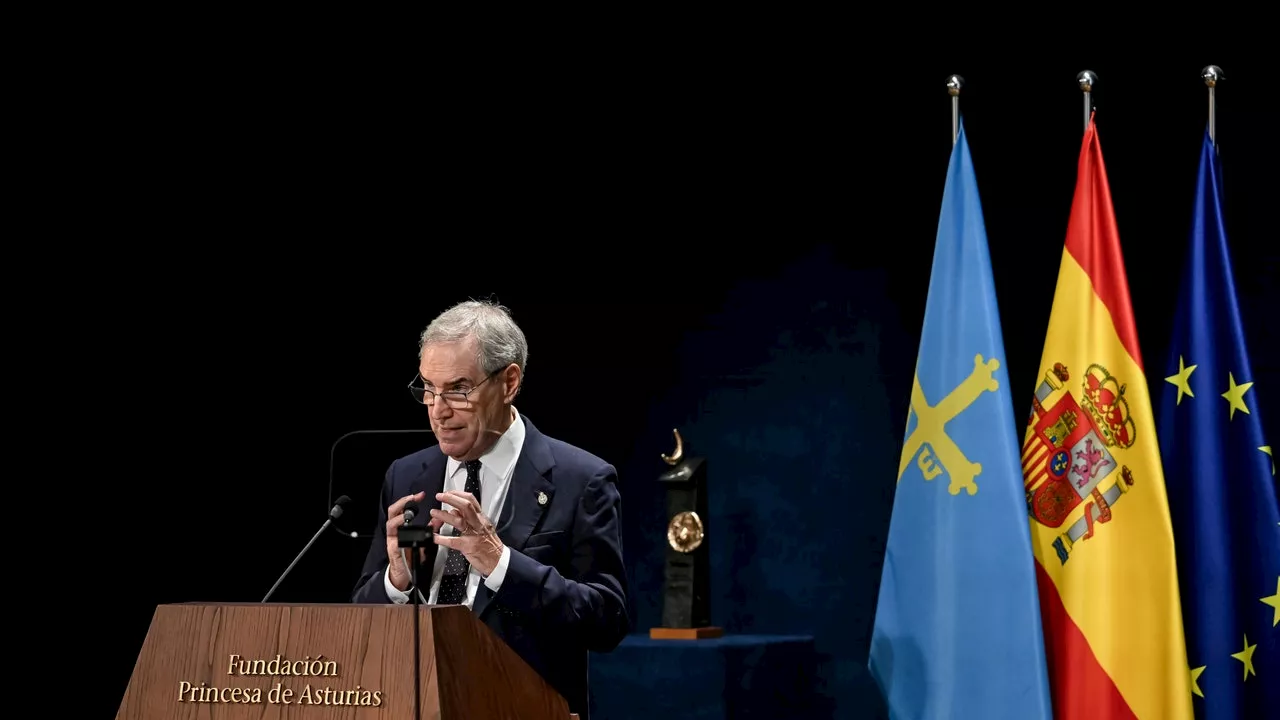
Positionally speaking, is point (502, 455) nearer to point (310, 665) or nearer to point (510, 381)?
point (510, 381)

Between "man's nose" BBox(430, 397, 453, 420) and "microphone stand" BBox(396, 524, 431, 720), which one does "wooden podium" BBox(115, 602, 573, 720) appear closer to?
"microphone stand" BBox(396, 524, 431, 720)

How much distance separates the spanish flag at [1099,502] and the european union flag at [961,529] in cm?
9

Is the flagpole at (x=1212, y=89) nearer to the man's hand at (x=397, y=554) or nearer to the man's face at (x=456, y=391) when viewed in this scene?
the man's face at (x=456, y=391)

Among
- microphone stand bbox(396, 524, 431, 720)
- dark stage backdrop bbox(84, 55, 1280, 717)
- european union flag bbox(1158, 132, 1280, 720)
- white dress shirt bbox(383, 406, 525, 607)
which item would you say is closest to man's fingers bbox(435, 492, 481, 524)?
microphone stand bbox(396, 524, 431, 720)

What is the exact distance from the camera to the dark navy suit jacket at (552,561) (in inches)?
96.8

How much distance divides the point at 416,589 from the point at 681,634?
7.21ft

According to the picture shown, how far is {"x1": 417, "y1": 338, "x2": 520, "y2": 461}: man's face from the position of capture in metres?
2.66

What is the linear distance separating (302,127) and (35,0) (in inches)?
35.8

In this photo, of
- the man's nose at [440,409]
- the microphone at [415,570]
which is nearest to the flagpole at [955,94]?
the man's nose at [440,409]

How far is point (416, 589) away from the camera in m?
1.96

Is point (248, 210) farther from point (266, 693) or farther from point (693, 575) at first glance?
point (266, 693)

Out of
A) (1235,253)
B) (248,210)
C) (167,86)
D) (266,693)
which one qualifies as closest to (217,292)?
(248,210)

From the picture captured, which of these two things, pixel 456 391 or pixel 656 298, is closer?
pixel 456 391

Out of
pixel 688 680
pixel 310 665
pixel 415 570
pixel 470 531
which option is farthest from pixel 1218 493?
pixel 310 665
